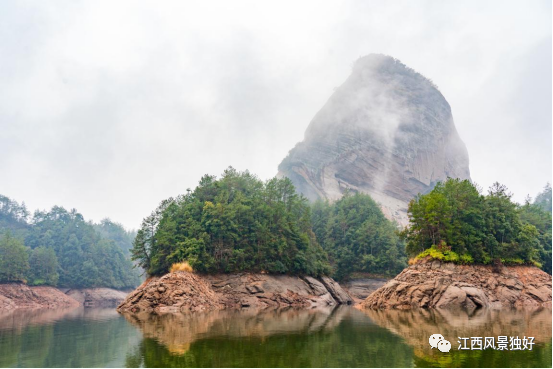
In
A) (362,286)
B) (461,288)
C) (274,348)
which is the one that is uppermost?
(461,288)

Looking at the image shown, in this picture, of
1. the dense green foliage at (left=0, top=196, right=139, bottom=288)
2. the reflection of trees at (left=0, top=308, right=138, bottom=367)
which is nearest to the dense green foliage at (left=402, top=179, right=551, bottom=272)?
the reflection of trees at (left=0, top=308, right=138, bottom=367)

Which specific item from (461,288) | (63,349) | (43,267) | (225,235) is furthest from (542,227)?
(43,267)

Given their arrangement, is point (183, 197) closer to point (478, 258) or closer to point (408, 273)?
point (408, 273)

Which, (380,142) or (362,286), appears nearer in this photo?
(362,286)

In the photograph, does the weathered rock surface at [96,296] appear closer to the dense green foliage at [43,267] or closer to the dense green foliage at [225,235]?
the dense green foliage at [43,267]

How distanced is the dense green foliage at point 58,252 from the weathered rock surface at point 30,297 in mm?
1674

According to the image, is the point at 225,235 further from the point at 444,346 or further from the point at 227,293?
the point at 444,346

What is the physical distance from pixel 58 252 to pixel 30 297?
25.8m

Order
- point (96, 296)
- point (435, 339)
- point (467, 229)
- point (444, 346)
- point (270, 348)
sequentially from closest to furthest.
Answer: point (444, 346), point (270, 348), point (435, 339), point (467, 229), point (96, 296)

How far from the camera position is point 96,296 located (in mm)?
82625

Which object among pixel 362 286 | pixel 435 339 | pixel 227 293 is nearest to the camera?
pixel 435 339

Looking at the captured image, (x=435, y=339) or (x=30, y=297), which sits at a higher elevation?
(x=435, y=339)

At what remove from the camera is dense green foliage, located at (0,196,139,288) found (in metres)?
69.6

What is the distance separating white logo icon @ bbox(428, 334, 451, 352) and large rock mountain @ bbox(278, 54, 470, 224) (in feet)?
306
